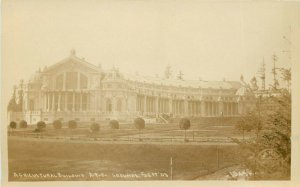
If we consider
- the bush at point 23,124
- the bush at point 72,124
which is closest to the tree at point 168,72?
the bush at point 72,124

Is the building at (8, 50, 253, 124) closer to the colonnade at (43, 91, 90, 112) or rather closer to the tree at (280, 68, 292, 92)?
the colonnade at (43, 91, 90, 112)

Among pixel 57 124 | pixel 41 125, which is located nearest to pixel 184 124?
pixel 57 124

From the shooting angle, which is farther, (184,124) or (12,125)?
(184,124)

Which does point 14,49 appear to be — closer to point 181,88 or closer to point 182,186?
point 181,88

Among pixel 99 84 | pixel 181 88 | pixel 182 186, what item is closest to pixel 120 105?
pixel 99 84

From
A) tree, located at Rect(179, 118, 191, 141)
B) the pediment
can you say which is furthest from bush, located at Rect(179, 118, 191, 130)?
the pediment

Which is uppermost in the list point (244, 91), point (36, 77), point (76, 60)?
point (76, 60)

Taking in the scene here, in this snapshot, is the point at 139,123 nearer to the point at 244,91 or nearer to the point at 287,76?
the point at 244,91
